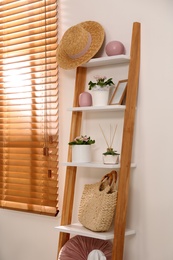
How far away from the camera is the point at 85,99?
10.5 feet

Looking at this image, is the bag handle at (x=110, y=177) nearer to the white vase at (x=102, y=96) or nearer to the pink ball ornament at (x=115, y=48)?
the white vase at (x=102, y=96)

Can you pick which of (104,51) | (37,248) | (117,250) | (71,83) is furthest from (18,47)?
(117,250)

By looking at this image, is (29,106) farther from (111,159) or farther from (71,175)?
(111,159)

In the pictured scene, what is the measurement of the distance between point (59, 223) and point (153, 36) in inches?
54.1

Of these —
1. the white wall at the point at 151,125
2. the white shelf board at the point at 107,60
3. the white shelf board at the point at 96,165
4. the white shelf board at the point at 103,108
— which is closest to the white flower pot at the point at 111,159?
the white shelf board at the point at 96,165

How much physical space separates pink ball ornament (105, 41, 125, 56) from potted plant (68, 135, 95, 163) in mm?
526

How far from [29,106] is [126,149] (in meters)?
1.01

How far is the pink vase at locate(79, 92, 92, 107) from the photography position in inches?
126

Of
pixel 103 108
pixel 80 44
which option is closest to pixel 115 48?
pixel 80 44

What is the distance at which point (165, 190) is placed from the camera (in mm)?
2930

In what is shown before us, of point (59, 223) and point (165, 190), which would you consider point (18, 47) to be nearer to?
point (59, 223)

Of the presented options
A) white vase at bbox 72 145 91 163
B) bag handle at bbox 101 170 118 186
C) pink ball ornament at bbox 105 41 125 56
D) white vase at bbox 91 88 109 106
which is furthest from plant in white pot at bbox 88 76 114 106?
bag handle at bbox 101 170 118 186

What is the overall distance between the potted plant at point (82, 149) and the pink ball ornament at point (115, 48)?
53cm

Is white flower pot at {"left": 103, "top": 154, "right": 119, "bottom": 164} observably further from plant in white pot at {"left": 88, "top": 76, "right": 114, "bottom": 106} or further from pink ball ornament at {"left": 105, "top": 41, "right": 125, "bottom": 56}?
pink ball ornament at {"left": 105, "top": 41, "right": 125, "bottom": 56}
